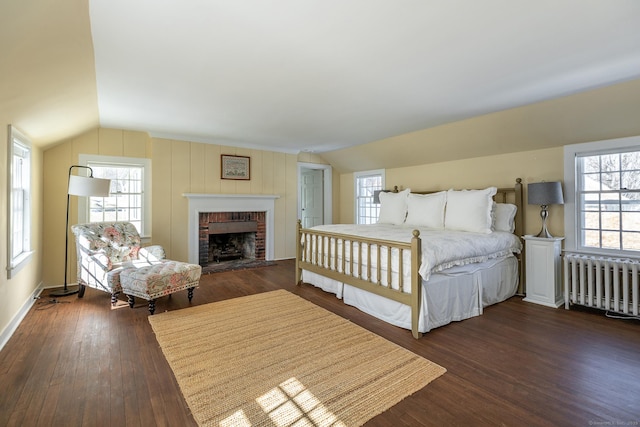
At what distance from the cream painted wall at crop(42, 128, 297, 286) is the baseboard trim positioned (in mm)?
579

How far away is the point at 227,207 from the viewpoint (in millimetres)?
5469

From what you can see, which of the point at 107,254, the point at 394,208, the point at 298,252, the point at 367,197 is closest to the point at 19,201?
the point at 107,254

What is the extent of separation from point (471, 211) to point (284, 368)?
2.97m

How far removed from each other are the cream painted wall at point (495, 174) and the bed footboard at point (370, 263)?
234cm

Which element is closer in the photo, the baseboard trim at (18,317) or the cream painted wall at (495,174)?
the baseboard trim at (18,317)

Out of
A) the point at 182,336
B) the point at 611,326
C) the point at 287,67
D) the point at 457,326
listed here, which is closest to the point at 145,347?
the point at 182,336

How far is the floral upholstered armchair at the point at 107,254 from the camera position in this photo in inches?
133

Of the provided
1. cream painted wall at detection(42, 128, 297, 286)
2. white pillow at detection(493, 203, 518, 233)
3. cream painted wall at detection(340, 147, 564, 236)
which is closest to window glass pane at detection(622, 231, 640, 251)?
cream painted wall at detection(340, 147, 564, 236)

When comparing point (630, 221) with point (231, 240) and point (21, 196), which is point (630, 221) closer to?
point (231, 240)

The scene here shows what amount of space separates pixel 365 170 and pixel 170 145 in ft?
12.5

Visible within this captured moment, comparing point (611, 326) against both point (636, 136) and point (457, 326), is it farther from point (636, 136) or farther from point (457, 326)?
point (636, 136)

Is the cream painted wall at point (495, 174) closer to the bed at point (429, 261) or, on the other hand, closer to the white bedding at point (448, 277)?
the bed at point (429, 261)

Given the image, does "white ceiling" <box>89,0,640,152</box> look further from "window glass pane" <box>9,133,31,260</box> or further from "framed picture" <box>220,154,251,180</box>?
"framed picture" <box>220,154,251,180</box>

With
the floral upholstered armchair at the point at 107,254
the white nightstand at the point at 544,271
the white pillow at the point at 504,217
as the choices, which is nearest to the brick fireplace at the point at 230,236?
the floral upholstered armchair at the point at 107,254
